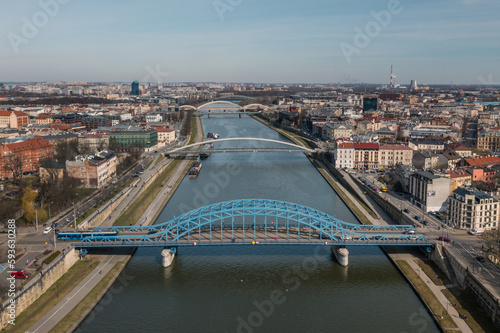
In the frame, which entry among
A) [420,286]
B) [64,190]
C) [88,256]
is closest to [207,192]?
[64,190]

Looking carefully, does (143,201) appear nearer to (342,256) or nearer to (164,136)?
(342,256)

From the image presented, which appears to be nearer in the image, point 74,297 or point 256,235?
point 74,297

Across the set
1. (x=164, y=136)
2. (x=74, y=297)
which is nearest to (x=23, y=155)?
(x=164, y=136)

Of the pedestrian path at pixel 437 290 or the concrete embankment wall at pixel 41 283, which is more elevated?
the concrete embankment wall at pixel 41 283

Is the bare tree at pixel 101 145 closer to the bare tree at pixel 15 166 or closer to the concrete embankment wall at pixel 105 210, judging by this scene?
the bare tree at pixel 15 166

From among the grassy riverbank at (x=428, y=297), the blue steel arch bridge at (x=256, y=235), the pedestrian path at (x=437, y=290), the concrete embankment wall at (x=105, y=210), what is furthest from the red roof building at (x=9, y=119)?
the grassy riverbank at (x=428, y=297)

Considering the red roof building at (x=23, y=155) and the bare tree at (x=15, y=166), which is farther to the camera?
the red roof building at (x=23, y=155)

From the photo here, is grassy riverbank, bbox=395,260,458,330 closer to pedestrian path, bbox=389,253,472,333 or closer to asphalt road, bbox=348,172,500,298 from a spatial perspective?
pedestrian path, bbox=389,253,472,333

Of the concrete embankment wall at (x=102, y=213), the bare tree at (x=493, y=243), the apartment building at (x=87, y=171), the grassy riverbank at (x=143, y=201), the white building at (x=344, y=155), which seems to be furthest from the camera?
the white building at (x=344, y=155)
